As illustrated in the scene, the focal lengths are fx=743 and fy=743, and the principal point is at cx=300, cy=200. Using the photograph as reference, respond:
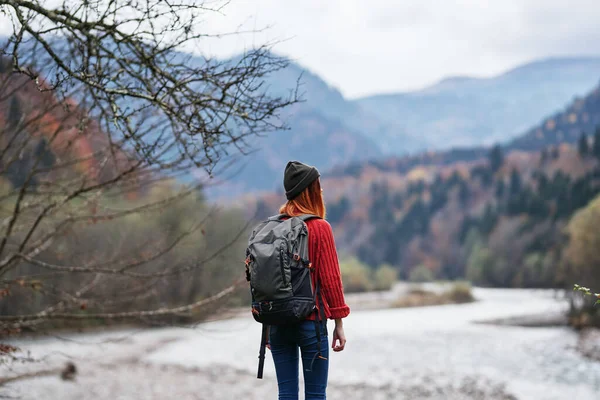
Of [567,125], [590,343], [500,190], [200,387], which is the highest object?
[567,125]

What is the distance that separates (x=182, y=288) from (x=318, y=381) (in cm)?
2634

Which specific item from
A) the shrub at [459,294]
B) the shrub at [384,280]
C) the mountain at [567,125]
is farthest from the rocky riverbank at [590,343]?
the mountain at [567,125]

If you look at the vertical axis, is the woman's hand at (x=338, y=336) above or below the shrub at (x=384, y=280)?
above

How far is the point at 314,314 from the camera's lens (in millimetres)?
3553

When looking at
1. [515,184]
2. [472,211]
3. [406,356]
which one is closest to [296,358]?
[406,356]

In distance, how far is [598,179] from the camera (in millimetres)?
63344

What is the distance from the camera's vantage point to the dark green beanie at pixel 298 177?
368 centimetres

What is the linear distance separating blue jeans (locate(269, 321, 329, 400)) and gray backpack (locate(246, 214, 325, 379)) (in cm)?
6

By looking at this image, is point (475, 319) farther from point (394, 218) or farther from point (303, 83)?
point (394, 218)

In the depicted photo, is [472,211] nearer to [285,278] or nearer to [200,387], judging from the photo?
[200,387]

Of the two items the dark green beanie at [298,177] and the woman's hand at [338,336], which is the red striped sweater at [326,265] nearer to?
the woman's hand at [338,336]

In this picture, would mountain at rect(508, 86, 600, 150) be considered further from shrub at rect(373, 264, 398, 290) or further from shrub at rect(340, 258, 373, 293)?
shrub at rect(340, 258, 373, 293)

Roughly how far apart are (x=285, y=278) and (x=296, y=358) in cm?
49

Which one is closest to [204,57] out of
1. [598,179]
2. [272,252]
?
[272,252]
